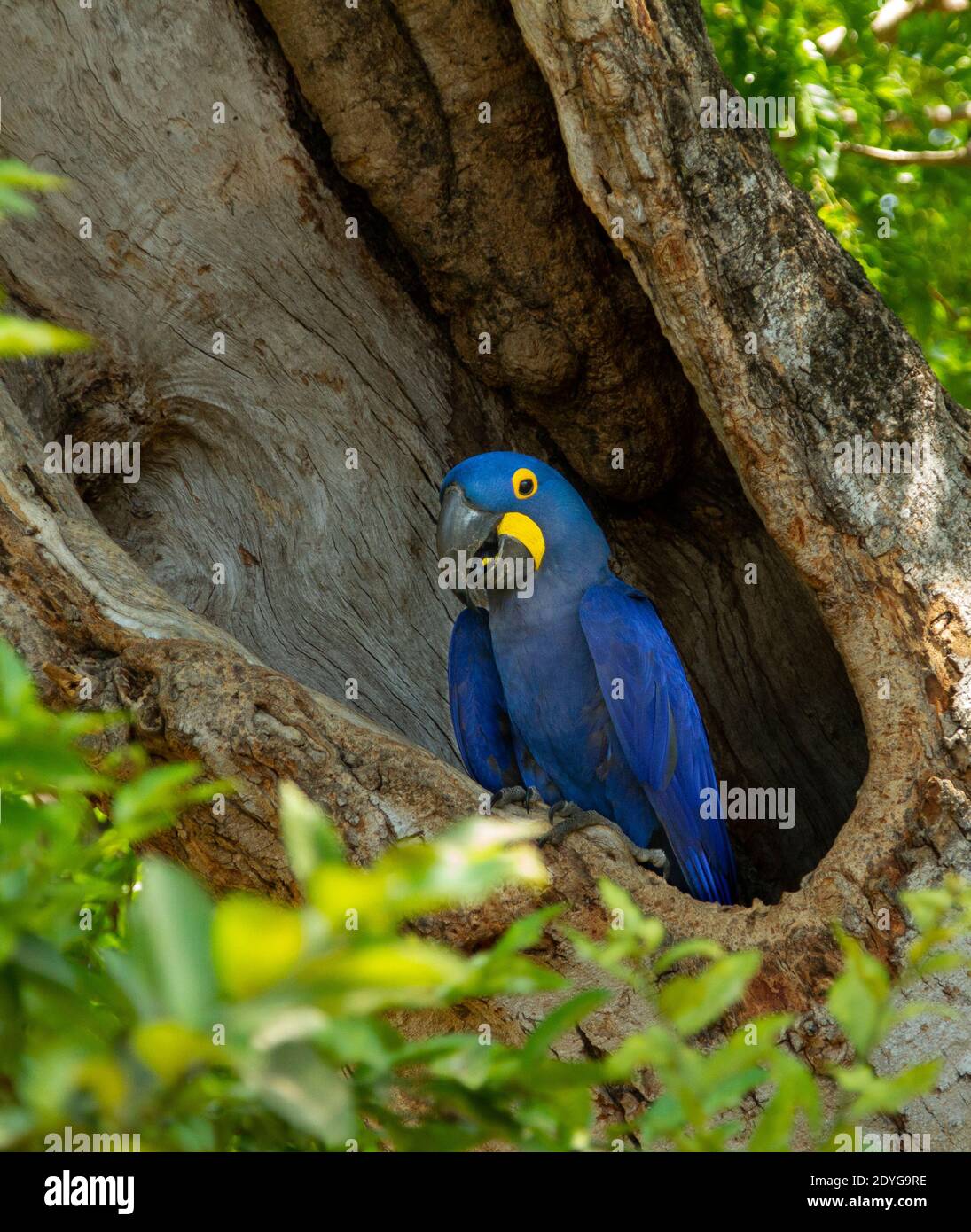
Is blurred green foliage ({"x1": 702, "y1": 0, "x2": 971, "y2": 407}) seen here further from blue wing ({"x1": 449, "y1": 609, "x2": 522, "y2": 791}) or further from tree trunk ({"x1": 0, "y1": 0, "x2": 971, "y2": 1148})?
blue wing ({"x1": 449, "y1": 609, "x2": 522, "y2": 791})

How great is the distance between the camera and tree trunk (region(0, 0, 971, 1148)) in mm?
2643

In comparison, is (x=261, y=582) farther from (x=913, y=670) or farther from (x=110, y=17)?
(x=913, y=670)

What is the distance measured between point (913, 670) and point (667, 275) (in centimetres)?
110

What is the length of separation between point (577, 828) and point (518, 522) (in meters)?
0.99

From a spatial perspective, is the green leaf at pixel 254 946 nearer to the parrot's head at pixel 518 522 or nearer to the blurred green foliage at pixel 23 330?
the blurred green foliage at pixel 23 330

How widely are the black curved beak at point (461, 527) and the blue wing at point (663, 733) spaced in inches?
14.8

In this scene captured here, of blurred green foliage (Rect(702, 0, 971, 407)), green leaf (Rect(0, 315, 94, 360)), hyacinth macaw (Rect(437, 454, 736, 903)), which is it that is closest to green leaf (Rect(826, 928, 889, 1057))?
green leaf (Rect(0, 315, 94, 360))

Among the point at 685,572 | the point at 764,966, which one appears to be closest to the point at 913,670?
the point at 764,966

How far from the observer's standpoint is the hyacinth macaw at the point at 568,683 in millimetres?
3320

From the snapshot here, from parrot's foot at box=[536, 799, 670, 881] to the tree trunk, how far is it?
0.09 m

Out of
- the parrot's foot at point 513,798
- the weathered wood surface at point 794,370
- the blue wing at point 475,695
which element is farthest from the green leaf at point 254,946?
the blue wing at point 475,695

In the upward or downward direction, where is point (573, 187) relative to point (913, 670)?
upward

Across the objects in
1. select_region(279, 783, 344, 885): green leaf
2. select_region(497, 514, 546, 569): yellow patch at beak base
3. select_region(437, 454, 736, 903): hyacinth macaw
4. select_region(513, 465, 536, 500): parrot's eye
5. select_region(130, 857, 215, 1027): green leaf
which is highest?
select_region(513, 465, 536, 500): parrot's eye

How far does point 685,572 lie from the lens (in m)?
4.04
